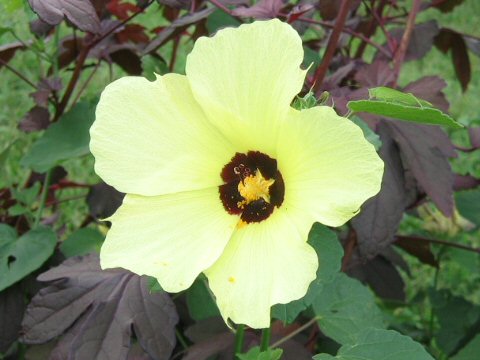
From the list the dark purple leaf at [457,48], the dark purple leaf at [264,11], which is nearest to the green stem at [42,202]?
the dark purple leaf at [264,11]

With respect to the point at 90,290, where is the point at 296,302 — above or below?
above

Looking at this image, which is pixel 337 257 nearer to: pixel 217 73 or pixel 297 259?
pixel 297 259

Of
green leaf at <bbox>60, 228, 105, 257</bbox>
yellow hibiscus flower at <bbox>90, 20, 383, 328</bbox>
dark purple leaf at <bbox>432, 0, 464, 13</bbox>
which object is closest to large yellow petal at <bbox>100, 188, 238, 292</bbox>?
yellow hibiscus flower at <bbox>90, 20, 383, 328</bbox>

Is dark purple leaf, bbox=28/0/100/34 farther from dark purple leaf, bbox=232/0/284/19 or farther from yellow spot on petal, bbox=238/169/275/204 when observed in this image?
yellow spot on petal, bbox=238/169/275/204

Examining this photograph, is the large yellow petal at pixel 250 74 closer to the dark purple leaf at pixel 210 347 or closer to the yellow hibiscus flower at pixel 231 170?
the yellow hibiscus flower at pixel 231 170

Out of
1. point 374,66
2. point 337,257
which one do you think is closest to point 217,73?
point 337,257

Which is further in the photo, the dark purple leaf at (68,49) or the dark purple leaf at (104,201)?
the dark purple leaf at (68,49)
